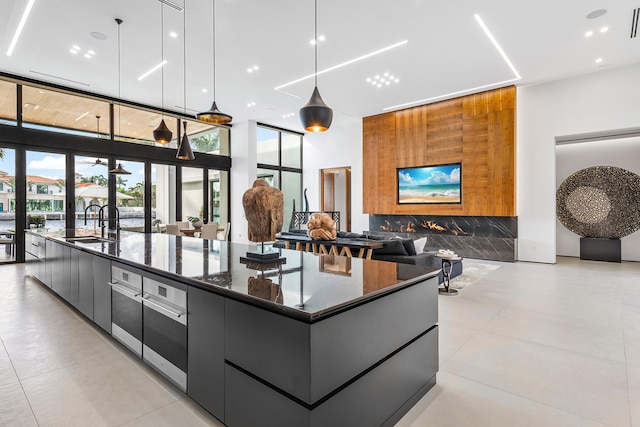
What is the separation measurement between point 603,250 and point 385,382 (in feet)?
26.0

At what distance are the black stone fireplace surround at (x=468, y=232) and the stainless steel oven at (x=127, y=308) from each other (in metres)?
5.75

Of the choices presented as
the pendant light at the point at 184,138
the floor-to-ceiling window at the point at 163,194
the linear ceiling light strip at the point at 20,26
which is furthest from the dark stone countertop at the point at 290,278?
the floor-to-ceiling window at the point at 163,194

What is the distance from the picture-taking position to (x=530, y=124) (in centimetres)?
728

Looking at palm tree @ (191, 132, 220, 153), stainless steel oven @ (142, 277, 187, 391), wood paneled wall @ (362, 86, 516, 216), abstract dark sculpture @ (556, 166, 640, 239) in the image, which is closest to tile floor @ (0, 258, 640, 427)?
stainless steel oven @ (142, 277, 187, 391)

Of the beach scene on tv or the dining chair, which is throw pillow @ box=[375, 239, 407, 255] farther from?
the dining chair

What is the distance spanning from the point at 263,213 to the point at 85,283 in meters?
2.21

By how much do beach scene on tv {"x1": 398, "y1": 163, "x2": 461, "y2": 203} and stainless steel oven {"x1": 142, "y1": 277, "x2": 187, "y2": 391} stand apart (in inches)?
291

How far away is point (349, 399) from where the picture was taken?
144 centimetres

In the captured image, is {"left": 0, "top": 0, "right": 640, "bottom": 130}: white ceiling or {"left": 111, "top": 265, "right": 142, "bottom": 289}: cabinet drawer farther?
{"left": 0, "top": 0, "right": 640, "bottom": 130}: white ceiling

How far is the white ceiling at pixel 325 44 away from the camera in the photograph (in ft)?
14.5

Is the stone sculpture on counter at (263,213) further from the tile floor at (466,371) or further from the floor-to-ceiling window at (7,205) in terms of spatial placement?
the floor-to-ceiling window at (7,205)

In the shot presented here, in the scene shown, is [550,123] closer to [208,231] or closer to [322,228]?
[322,228]

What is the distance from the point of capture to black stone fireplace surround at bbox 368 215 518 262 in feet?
24.2

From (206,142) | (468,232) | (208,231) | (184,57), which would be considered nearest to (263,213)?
(184,57)
